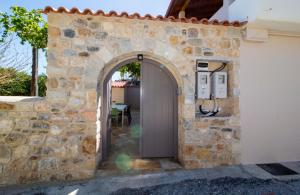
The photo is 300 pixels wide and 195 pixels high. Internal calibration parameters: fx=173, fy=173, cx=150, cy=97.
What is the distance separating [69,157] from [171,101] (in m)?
2.48

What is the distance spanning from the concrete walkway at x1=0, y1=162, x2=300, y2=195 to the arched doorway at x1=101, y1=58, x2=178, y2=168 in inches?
32.0

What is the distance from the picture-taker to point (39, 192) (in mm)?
2793

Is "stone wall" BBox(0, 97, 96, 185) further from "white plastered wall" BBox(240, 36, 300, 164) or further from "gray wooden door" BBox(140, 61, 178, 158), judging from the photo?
"white plastered wall" BBox(240, 36, 300, 164)

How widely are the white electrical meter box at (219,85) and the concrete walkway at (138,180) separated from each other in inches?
62.0

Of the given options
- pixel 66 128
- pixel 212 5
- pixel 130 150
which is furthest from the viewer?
pixel 212 5

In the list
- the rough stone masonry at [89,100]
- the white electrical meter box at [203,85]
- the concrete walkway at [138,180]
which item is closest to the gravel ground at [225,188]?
the concrete walkway at [138,180]

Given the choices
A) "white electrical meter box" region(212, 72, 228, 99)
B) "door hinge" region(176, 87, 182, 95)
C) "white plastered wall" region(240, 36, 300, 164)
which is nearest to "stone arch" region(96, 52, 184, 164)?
"door hinge" region(176, 87, 182, 95)

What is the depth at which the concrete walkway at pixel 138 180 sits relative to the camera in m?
2.86

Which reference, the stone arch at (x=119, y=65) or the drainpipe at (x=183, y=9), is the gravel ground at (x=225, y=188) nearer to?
the stone arch at (x=119, y=65)

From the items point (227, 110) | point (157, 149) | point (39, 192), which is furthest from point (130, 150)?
point (227, 110)

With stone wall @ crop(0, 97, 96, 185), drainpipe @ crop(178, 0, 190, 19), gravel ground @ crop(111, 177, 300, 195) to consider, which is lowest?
gravel ground @ crop(111, 177, 300, 195)

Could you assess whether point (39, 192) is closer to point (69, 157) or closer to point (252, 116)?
point (69, 157)

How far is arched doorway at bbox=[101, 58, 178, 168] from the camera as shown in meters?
4.16

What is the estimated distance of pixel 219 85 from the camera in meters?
3.87
